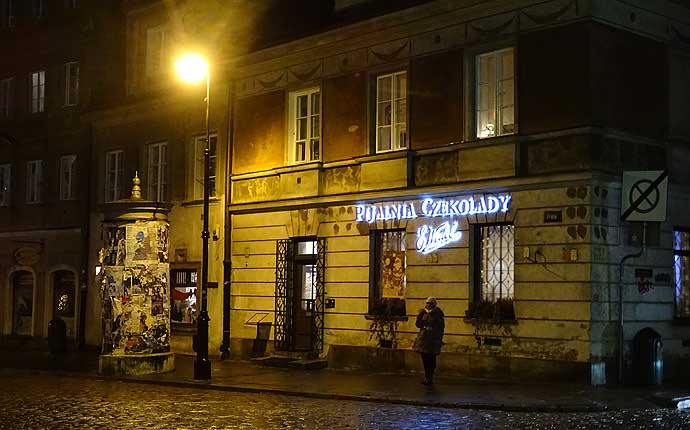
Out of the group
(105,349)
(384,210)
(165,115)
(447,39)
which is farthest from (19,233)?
(447,39)

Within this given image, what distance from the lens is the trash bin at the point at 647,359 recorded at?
61.0 feet

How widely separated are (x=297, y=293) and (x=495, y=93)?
7.69 meters

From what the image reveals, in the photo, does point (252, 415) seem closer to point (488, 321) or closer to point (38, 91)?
point (488, 321)

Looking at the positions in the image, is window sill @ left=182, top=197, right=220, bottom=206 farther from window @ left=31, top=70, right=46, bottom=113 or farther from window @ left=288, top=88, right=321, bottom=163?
window @ left=31, top=70, right=46, bottom=113

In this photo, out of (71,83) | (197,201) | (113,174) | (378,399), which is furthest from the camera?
(71,83)

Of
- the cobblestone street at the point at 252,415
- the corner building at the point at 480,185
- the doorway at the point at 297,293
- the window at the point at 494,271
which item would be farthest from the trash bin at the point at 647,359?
the doorway at the point at 297,293

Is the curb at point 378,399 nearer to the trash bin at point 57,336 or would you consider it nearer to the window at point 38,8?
the trash bin at point 57,336

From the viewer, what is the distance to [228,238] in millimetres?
26469

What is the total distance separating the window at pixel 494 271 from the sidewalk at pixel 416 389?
1.57 meters

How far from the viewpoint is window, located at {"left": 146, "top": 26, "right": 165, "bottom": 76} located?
98.2ft

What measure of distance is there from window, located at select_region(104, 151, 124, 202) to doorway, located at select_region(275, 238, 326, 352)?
8407 mm

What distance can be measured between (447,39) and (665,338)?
26.2 feet

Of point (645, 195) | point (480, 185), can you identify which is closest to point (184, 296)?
point (480, 185)

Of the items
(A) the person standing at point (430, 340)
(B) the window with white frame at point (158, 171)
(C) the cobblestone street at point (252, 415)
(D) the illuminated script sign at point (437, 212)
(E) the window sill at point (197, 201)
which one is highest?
(B) the window with white frame at point (158, 171)
